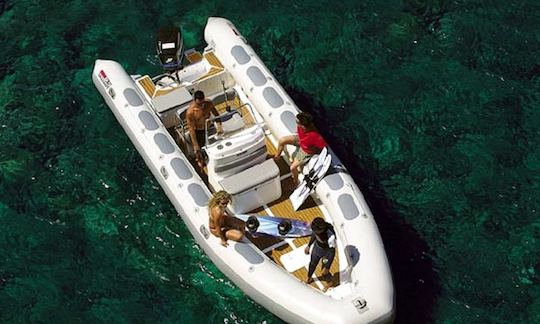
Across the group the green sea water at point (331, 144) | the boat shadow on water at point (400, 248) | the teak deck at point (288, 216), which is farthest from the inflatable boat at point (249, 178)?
the green sea water at point (331, 144)

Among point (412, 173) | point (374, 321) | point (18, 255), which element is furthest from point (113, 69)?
point (374, 321)

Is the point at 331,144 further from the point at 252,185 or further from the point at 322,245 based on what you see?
the point at 322,245

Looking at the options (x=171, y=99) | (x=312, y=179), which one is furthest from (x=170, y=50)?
(x=312, y=179)

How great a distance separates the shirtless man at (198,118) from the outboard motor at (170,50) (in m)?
1.18

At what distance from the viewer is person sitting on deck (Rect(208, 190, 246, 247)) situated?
11.1 metres

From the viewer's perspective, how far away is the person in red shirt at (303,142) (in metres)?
11.8

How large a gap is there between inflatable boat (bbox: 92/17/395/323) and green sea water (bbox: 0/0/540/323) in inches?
37.5

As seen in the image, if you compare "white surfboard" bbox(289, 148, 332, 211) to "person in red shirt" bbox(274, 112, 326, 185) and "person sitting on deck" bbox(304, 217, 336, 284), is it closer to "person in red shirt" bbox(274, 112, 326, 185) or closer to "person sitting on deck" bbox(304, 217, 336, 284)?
"person in red shirt" bbox(274, 112, 326, 185)

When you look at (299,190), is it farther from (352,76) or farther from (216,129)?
(352,76)

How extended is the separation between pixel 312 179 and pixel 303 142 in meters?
0.57

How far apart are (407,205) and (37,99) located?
7324 mm

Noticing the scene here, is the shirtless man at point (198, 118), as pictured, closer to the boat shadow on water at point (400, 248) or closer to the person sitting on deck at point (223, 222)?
the person sitting on deck at point (223, 222)

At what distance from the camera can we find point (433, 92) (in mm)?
14953

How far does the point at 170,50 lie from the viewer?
1366 centimetres
